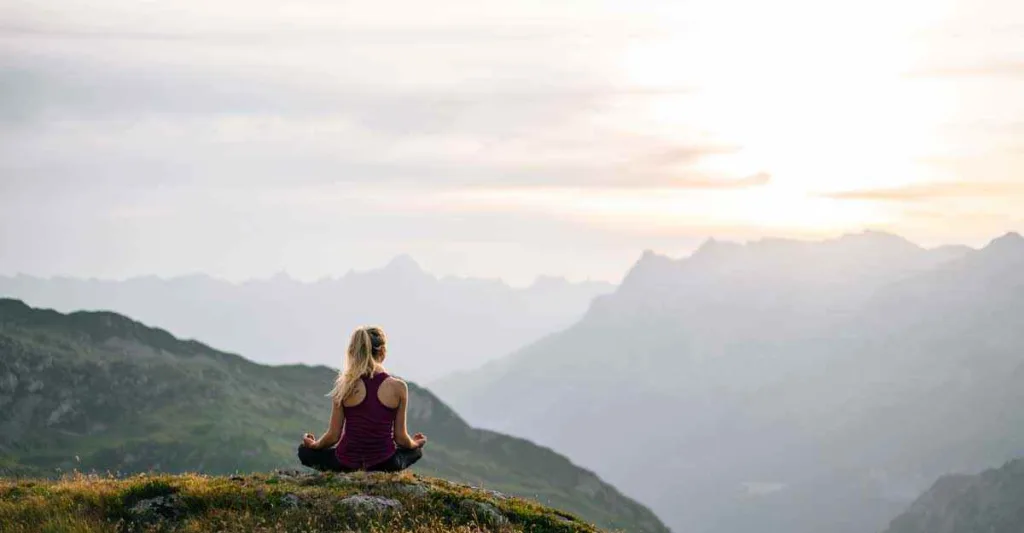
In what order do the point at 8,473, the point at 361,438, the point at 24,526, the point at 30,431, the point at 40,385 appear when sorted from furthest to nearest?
the point at 40,385 → the point at 30,431 → the point at 8,473 → the point at 361,438 → the point at 24,526

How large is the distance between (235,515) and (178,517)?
1.37m

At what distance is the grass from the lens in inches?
714

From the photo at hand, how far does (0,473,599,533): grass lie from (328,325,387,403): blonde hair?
2.07m

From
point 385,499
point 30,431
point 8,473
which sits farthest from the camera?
point 30,431

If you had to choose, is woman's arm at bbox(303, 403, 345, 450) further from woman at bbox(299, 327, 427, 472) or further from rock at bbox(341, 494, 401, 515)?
rock at bbox(341, 494, 401, 515)

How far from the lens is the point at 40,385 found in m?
199

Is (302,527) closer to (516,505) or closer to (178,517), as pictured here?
(178,517)

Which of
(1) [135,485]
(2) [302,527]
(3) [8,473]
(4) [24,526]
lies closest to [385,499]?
(2) [302,527]

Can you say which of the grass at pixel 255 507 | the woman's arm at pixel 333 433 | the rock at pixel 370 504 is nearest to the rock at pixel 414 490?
the grass at pixel 255 507

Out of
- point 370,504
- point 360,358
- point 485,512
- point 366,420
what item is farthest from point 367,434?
point 485,512

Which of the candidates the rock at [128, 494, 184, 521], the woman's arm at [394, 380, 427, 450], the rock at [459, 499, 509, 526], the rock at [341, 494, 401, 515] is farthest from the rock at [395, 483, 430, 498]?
the rock at [128, 494, 184, 521]

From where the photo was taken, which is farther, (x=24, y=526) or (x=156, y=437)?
(x=156, y=437)

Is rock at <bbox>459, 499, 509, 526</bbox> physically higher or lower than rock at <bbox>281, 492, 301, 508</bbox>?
lower

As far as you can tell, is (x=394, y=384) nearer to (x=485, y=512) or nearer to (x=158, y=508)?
(x=485, y=512)
